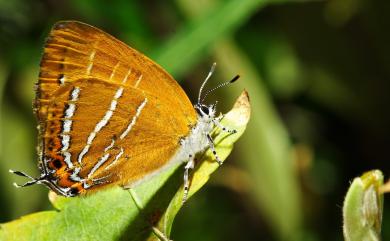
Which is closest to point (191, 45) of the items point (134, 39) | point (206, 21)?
point (206, 21)

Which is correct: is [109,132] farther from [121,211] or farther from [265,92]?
[265,92]

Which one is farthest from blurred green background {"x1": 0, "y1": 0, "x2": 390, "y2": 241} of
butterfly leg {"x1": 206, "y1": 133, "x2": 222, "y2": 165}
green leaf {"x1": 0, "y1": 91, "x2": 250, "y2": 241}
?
green leaf {"x1": 0, "y1": 91, "x2": 250, "y2": 241}

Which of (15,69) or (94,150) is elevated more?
(94,150)

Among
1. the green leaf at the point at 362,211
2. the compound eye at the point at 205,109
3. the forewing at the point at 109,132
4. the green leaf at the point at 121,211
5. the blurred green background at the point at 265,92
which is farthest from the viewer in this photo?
the blurred green background at the point at 265,92

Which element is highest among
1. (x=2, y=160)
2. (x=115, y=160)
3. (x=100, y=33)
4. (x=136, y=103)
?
(x=100, y=33)

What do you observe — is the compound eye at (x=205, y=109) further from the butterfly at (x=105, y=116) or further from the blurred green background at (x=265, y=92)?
the blurred green background at (x=265, y=92)

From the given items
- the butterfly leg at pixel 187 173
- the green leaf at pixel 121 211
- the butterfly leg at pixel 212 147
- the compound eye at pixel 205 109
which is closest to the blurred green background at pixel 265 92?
the compound eye at pixel 205 109

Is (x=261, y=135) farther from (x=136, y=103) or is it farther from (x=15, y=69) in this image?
(x=15, y=69)

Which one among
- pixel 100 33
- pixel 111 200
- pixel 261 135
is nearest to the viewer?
pixel 111 200
